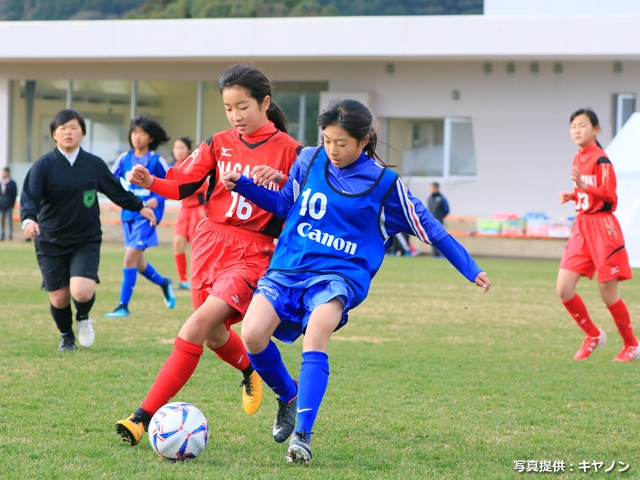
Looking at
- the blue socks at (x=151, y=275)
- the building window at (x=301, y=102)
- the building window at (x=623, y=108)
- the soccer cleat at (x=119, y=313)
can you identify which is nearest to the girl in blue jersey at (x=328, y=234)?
the soccer cleat at (x=119, y=313)

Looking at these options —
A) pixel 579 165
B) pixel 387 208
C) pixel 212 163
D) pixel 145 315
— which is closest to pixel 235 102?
pixel 212 163

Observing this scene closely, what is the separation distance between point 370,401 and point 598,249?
9.53 feet

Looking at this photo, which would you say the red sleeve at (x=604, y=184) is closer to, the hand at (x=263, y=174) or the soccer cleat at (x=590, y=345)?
the soccer cleat at (x=590, y=345)

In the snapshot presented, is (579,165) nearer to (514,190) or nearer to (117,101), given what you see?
(514,190)

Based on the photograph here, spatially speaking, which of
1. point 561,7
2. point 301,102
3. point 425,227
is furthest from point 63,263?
point 561,7

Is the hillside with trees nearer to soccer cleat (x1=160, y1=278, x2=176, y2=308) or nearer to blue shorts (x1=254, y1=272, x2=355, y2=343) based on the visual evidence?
soccer cleat (x1=160, y1=278, x2=176, y2=308)

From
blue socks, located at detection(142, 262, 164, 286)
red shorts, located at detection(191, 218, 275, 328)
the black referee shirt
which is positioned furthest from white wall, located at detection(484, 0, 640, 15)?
red shorts, located at detection(191, 218, 275, 328)

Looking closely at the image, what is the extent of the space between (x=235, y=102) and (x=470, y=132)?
20.4 m

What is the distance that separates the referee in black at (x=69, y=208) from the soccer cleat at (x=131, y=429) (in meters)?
2.65

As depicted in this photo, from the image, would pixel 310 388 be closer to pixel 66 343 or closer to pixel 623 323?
pixel 66 343

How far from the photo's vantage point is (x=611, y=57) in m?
22.0

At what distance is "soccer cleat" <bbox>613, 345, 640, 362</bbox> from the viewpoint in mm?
7430

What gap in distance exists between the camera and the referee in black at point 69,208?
6.65 m

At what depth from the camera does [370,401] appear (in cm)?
548
